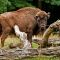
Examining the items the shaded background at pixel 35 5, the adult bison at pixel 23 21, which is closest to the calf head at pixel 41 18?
the adult bison at pixel 23 21

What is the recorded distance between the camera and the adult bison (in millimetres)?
11508

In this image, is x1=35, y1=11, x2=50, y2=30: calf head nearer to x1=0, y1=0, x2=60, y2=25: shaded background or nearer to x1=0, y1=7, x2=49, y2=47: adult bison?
x1=0, y1=7, x2=49, y2=47: adult bison

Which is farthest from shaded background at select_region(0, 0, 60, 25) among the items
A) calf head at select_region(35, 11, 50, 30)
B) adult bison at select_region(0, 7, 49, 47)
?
calf head at select_region(35, 11, 50, 30)

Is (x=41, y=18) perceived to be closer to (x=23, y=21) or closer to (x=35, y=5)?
(x=23, y=21)

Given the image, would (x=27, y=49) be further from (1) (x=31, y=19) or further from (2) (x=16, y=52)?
(1) (x=31, y=19)

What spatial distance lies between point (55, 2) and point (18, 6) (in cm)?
254

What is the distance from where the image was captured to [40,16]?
39.3 feet

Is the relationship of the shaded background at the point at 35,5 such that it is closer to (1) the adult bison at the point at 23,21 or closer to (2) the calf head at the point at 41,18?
(1) the adult bison at the point at 23,21

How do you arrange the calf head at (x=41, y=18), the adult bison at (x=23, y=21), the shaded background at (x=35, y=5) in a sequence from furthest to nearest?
the shaded background at (x=35, y=5) < the calf head at (x=41, y=18) < the adult bison at (x=23, y=21)

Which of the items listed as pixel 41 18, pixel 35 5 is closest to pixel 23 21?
pixel 41 18

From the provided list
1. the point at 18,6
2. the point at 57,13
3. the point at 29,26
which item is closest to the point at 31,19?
the point at 29,26

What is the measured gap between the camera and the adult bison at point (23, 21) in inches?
453

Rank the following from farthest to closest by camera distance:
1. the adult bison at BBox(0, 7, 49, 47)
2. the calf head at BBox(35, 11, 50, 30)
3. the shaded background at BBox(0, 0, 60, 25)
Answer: the shaded background at BBox(0, 0, 60, 25)
the calf head at BBox(35, 11, 50, 30)
the adult bison at BBox(0, 7, 49, 47)

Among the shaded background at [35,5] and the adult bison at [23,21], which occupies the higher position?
the adult bison at [23,21]
